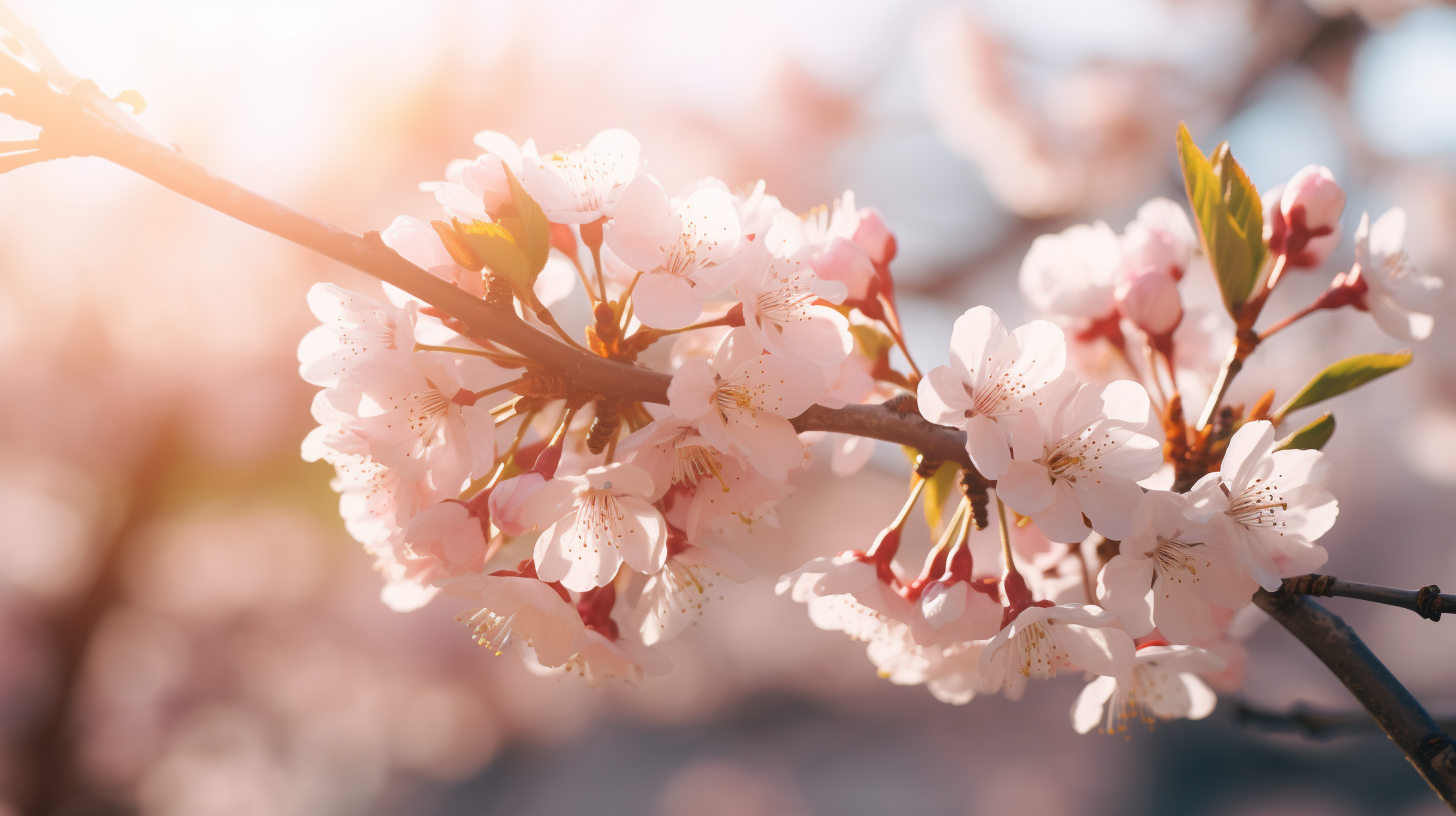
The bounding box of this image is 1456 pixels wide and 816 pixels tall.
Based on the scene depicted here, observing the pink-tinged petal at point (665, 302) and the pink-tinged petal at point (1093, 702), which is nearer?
the pink-tinged petal at point (665, 302)

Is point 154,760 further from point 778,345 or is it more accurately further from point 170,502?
point 778,345

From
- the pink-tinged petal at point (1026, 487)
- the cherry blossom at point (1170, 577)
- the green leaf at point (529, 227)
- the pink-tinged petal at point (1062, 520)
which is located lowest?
the cherry blossom at point (1170, 577)


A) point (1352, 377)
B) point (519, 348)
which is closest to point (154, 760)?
point (519, 348)

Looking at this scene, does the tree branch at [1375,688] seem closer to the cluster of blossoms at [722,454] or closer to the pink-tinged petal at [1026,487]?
the cluster of blossoms at [722,454]

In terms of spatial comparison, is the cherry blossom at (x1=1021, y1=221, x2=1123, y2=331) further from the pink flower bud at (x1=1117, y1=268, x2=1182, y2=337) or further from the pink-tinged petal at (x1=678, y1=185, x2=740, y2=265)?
the pink-tinged petal at (x1=678, y1=185, x2=740, y2=265)

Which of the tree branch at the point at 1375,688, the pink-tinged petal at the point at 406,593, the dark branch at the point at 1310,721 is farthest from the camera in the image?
the dark branch at the point at 1310,721

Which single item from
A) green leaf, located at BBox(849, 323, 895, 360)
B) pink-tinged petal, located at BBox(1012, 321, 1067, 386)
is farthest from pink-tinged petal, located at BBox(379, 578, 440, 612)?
pink-tinged petal, located at BBox(1012, 321, 1067, 386)

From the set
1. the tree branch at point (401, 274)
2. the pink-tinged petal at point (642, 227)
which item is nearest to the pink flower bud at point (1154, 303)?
the tree branch at point (401, 274)
